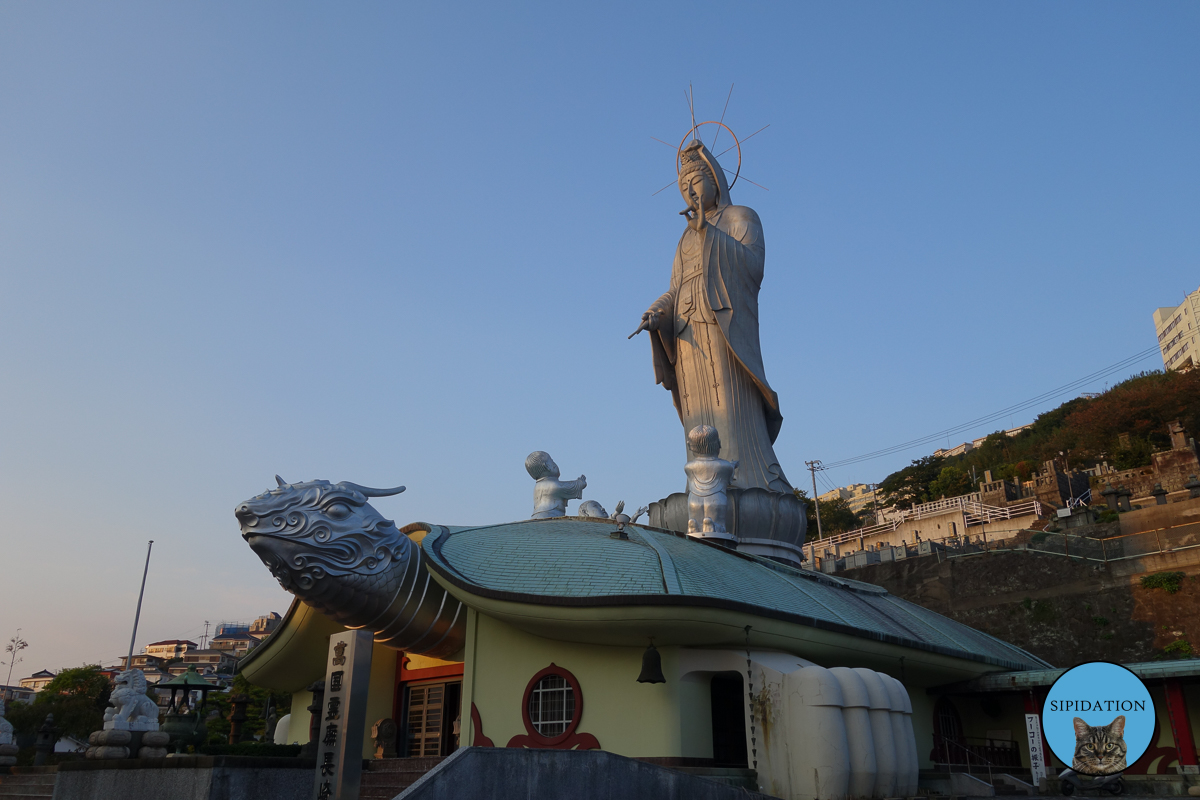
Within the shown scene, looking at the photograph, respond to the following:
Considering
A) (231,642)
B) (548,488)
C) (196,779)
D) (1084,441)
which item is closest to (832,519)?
(1084,441)

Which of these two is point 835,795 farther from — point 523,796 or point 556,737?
point 523,796

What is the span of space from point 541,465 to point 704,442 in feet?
11.7

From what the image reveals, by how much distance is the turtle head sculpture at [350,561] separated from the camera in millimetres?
11359

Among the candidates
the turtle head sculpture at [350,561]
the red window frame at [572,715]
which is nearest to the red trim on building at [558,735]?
the red window frame at [572,715]

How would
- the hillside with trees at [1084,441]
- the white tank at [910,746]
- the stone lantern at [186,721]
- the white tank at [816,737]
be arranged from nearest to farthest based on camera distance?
the white tank at [816,737], the white tank at [910,746], the stone lantern at [186,721], the hillside with trees at [1084,441]

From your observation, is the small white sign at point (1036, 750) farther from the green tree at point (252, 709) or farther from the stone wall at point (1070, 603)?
the green tree at point (252, 709)

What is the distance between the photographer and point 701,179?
76.1 ft

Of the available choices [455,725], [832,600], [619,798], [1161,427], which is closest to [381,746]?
[455,725]

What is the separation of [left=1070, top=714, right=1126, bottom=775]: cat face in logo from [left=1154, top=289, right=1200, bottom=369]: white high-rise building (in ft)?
241

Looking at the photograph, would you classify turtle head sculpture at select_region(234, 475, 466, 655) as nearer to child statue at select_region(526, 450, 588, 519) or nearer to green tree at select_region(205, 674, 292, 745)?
child statue at select_region(526, 450, 588, 519)

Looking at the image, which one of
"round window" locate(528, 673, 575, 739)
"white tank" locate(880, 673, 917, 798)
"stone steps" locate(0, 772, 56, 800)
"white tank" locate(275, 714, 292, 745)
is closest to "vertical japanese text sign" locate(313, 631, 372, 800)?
"round window" locate(528, 673, 575, 739)

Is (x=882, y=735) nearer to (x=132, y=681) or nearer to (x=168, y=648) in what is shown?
(x=132, y=681)

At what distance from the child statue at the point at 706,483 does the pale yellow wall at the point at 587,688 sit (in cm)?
541

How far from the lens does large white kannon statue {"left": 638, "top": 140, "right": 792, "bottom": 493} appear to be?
68.4 ft
